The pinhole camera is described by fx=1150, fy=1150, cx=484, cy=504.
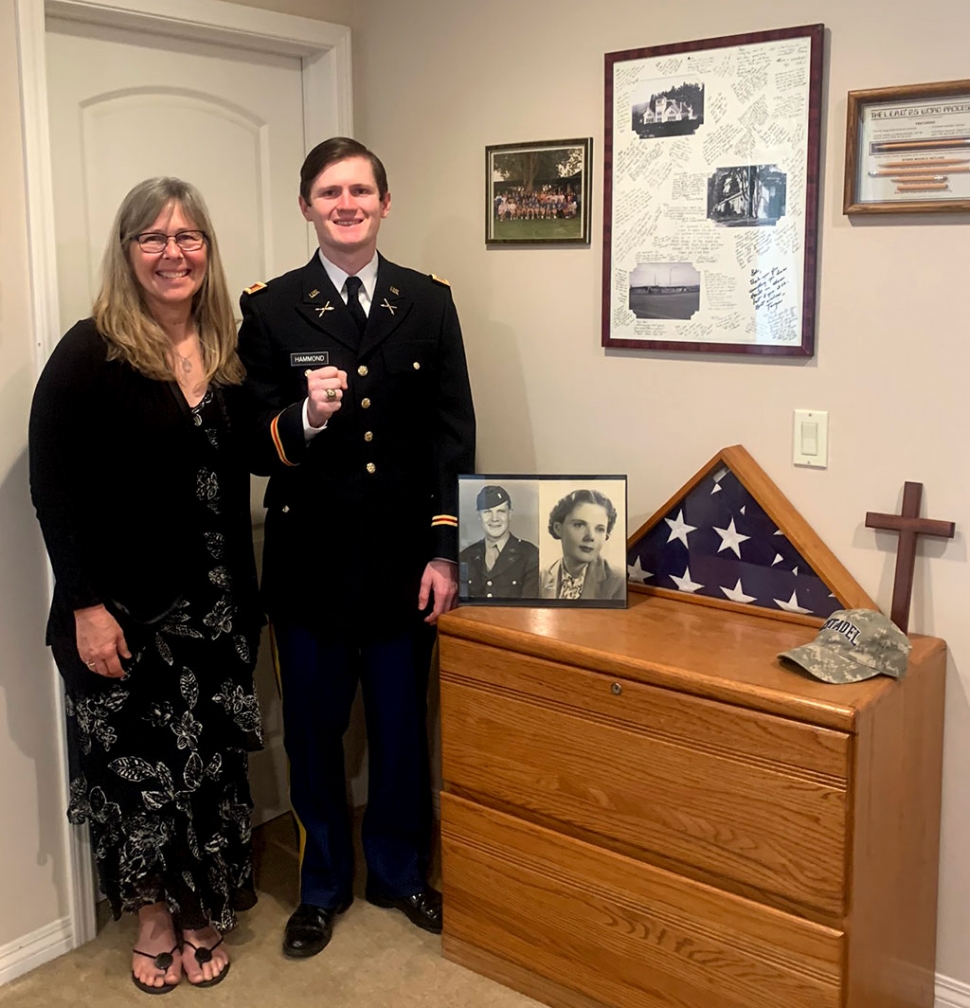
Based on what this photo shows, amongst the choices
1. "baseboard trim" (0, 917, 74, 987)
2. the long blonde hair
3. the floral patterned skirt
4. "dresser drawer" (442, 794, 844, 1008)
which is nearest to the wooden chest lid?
"dresser drawer" (442, 794, 844, 1008)

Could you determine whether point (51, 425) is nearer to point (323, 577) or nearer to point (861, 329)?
A: point (323, 577)

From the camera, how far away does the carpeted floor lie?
2180mm

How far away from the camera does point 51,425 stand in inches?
78.7

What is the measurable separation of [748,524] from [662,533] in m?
0.19

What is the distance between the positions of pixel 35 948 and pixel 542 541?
1296 mm

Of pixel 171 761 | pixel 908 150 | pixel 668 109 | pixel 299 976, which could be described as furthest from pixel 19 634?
pixel 908 150

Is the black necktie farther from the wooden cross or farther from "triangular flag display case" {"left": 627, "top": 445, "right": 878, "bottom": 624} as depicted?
the wooden cross

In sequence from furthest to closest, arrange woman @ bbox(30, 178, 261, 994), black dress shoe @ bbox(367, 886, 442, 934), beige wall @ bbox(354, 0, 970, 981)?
black dress shoe @ bbox(367, 886, 442, 934) < woman @ bbox(30, 178, 261, 994) < beige wall @ bbox(354, 0, 970, 981)

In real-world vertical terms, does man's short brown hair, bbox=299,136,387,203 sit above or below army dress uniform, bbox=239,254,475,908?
above

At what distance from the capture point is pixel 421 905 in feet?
7.94

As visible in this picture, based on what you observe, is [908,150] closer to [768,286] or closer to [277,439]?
[768,286]

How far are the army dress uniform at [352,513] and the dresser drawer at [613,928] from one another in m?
0.28

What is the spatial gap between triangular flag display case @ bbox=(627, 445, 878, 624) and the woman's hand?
1.00 metres

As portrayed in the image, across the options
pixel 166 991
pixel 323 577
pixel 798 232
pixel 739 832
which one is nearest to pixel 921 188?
pixel 798 232
